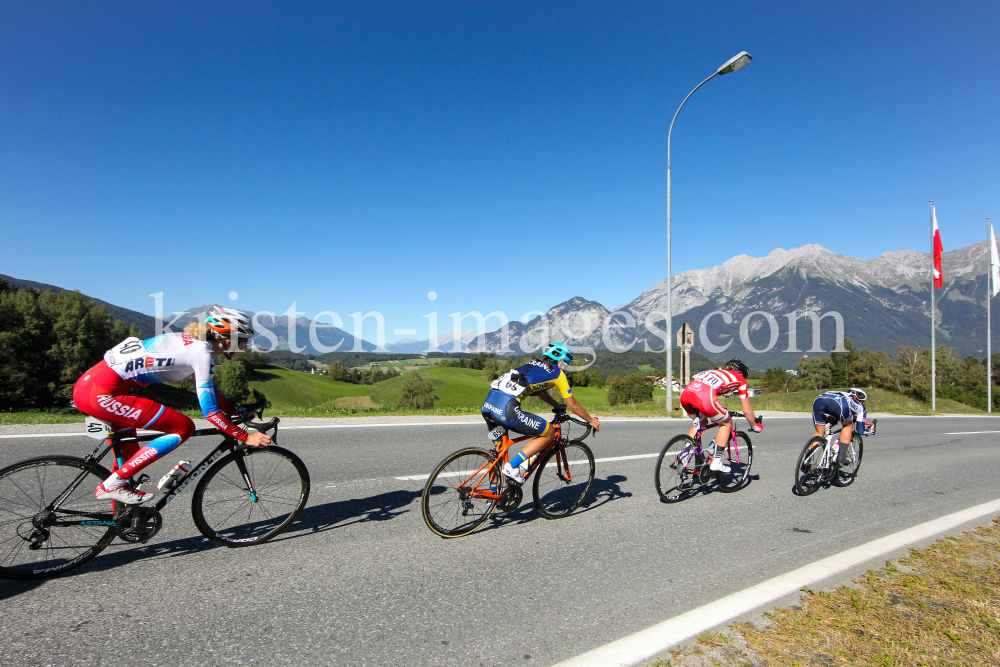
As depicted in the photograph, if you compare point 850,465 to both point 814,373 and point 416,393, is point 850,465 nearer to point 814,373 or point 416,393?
point 416,393

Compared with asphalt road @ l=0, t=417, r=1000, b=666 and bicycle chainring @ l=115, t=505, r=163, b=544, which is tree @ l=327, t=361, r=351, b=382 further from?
bicycle chainring @ l=115, t=505, r=163, b=544

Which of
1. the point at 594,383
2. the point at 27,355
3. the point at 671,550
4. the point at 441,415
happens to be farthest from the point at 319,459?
the point at 594,383

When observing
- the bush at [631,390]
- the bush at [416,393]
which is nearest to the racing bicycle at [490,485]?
the bush at [416,393]

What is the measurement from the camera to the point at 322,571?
380 centimetres

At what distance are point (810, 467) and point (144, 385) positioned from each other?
7643 millimetres

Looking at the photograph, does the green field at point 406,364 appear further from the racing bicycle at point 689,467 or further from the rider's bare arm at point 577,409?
the rider's bare arm at point 577,409

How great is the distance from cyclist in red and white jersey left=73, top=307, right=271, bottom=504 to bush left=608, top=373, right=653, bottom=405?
6664cm

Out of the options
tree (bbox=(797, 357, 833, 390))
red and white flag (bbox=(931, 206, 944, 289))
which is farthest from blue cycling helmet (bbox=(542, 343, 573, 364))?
tree (bbox=(797, 357, 833, 390))

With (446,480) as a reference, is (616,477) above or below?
below

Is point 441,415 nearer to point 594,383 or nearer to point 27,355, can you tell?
point 27,355

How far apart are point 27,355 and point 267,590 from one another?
62.8 m

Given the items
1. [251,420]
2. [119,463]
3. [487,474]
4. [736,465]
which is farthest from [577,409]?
[119,463]

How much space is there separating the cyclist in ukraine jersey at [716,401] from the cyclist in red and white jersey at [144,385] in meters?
5.15

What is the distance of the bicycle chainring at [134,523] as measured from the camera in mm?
3818
